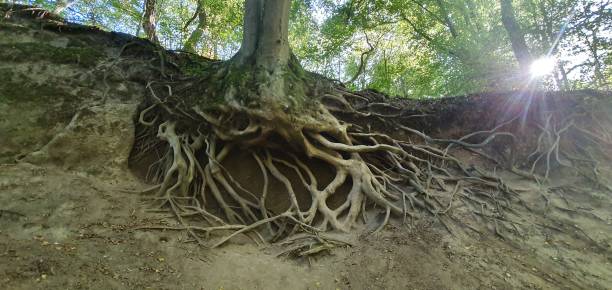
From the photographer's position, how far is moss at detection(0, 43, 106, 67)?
543 centimetres

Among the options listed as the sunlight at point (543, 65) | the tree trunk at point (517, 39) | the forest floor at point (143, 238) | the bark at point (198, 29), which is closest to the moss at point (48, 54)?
the forest floor at point (143, 238)

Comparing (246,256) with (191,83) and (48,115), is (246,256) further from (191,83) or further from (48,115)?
(48,115)

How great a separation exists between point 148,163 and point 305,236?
8.17 feet

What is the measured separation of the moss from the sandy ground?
2652mm

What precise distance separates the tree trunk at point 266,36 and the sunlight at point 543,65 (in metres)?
6.06

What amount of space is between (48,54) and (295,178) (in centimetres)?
444

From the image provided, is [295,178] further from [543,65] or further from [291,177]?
[543,65]

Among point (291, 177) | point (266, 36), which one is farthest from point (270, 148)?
point (266, 36)

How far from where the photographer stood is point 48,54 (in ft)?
18.5

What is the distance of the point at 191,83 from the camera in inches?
210

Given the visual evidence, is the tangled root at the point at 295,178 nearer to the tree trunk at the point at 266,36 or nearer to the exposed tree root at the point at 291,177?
the exposed tree root at the point at 291,177

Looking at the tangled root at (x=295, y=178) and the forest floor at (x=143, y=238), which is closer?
the forest floor at (x=143, y=238)

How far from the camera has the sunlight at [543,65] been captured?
780 centimetres

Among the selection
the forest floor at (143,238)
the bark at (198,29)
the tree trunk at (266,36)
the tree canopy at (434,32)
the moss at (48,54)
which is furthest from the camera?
the bark at (198,29)
